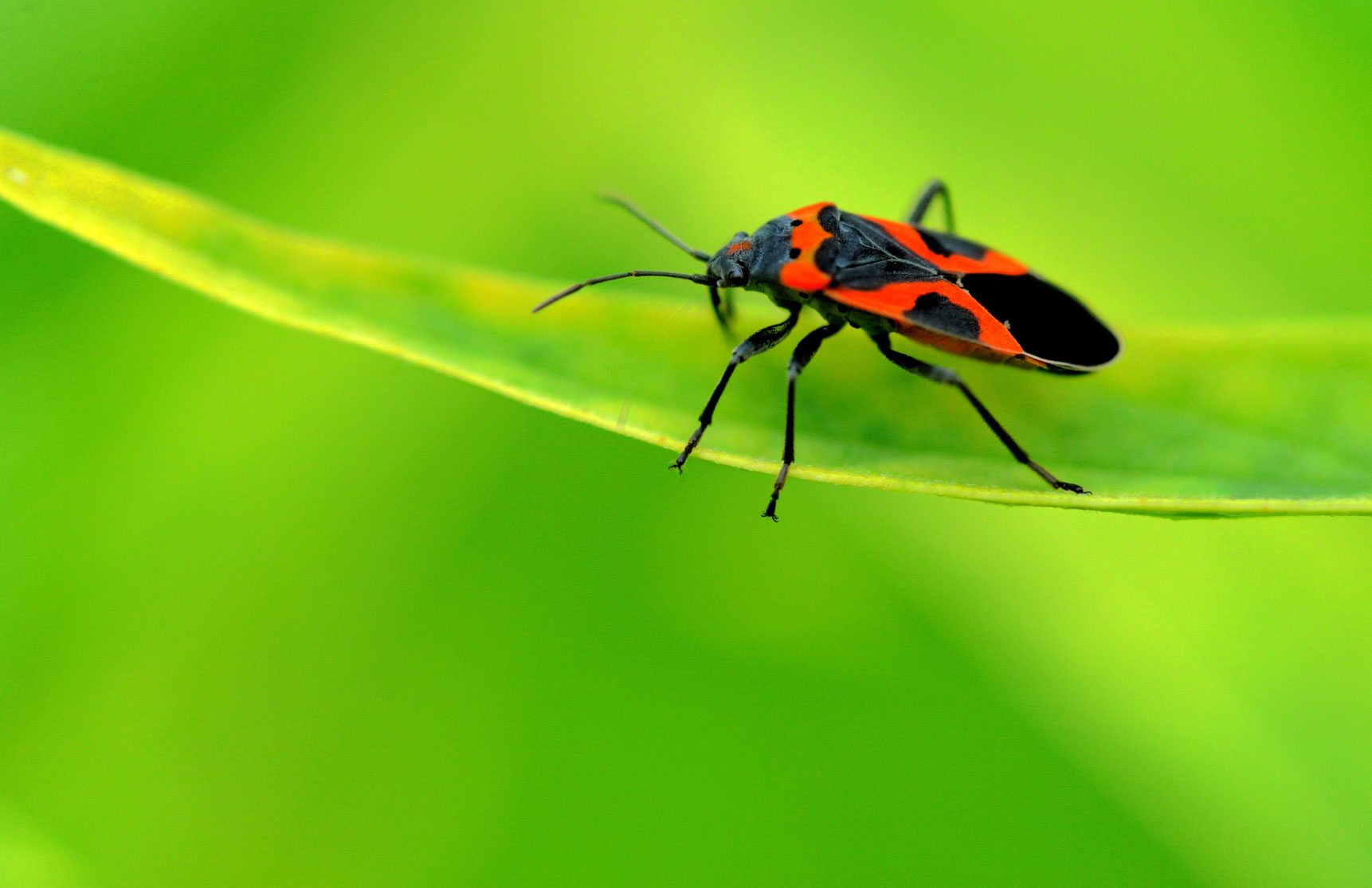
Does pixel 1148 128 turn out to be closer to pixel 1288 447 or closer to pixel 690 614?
pixel 1288 447

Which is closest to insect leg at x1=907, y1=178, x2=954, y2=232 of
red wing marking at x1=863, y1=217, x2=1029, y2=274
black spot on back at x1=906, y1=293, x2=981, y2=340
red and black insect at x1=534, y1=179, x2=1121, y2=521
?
red and black insect at x1=534, y1=179, x2=1121, y2=521

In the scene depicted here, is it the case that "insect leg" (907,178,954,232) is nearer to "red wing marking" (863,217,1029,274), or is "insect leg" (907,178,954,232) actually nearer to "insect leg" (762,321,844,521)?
"red wing marking" (863,217,1029,274)

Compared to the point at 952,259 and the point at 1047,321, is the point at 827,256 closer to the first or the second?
the point at 952,259

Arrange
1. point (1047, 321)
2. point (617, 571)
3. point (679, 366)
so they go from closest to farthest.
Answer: point (679, 366) → point (617, 571) → point (1047, 321)

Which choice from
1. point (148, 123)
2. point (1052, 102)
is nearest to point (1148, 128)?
point (1052, 102)

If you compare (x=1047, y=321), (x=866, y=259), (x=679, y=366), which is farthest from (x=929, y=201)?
(x=679, y=366)

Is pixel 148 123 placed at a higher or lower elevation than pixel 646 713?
higher
